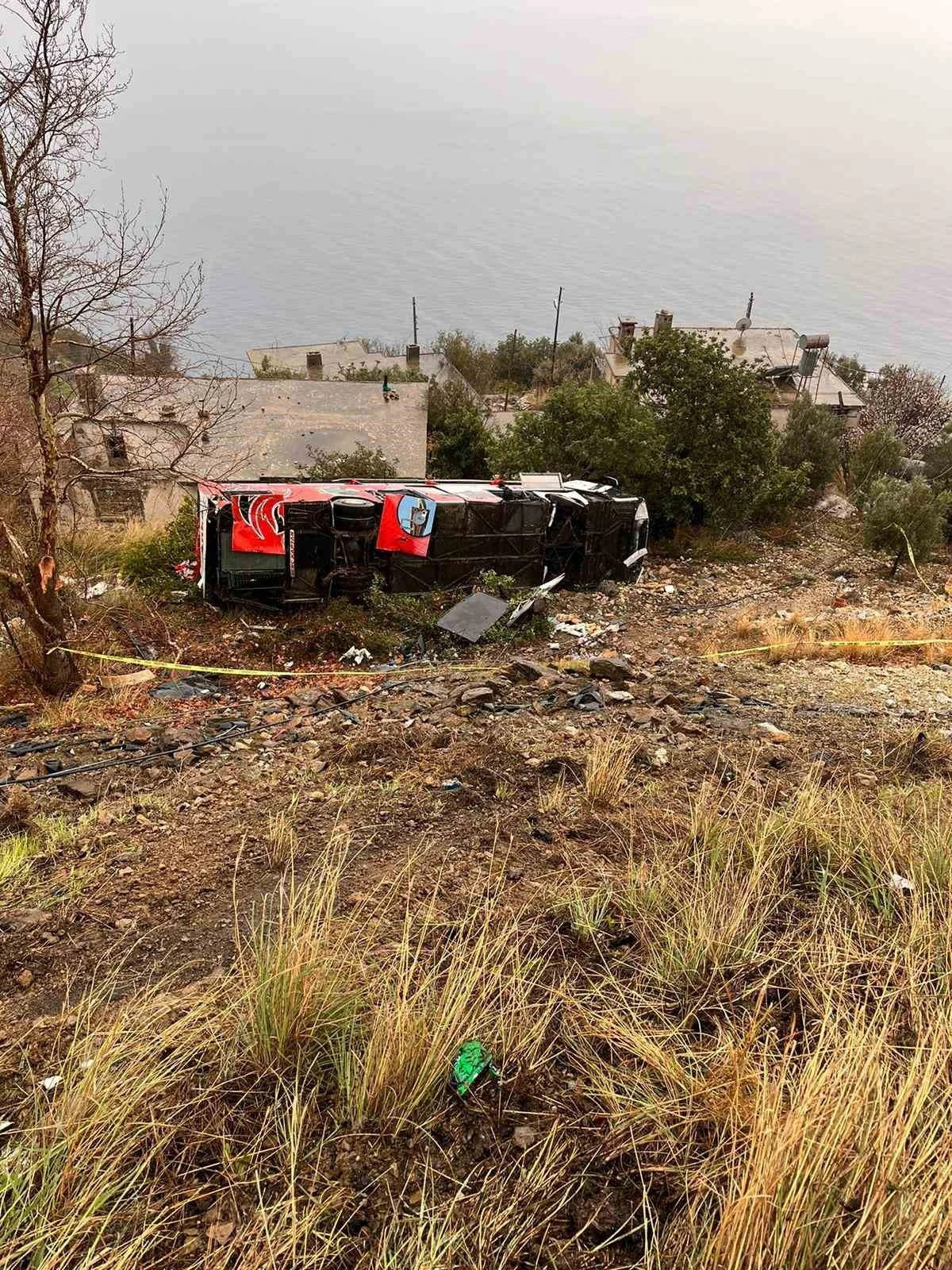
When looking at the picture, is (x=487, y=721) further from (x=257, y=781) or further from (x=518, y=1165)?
(x=518, y=1165)

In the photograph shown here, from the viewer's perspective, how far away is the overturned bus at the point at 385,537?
11117 mm

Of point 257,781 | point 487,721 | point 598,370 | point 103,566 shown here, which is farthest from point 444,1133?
point 598,370

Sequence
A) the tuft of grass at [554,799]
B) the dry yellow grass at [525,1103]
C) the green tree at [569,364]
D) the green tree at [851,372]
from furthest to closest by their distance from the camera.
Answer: the green tree at [569,364] → the green tree at [851,372] → the tuft of grass at [554,799] → the dry yellow grass at [525,1103]

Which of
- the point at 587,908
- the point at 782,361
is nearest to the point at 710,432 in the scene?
the point at 587,908

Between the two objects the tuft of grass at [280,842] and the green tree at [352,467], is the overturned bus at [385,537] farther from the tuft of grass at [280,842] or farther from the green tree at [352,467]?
the tuft of grass at [280,842]

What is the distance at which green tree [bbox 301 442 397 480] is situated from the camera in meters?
19.7

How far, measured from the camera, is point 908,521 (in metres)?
16.0

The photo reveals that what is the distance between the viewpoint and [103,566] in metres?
13.2

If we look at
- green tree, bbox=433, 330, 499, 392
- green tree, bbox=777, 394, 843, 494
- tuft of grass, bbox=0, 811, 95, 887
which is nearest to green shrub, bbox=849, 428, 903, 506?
green tree, bbox=777, 394, 843, 494

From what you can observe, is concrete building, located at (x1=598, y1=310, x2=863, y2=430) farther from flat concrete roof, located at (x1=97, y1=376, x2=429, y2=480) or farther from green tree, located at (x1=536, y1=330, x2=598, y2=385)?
flat concrete roof, located at (x1=97, y1=376, x2=429, y2=480)

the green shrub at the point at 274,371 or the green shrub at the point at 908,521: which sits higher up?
the green shrub at the point at 274,371

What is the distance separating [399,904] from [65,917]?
150 centimetres

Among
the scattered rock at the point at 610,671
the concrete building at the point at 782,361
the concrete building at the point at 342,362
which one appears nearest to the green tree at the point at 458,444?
the concrete building at the point at 782,361

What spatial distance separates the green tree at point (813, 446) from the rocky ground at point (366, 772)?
14.5 m
